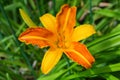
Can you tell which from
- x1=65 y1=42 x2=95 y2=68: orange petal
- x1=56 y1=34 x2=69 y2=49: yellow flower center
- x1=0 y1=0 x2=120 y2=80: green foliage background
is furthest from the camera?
x1=0 y1=0 x2=120 y2=80: green foliage background

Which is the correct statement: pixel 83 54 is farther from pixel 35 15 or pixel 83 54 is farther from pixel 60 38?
pixel 35 15

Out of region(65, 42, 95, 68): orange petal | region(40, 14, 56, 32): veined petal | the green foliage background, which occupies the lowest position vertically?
the green foliage background

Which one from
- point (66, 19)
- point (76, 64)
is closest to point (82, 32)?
point (66, 19)

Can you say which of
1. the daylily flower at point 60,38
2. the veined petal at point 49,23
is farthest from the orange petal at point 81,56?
the veined petal at point 49,23

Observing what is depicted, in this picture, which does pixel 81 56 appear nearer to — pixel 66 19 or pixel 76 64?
pixel 66 19

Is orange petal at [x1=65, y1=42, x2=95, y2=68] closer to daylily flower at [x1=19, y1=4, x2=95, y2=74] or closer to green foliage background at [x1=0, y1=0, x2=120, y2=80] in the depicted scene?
daylily flower at [x1=19, y1=4, x2=95, y2=74]

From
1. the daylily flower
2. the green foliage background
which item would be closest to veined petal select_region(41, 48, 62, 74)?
the daylily flower

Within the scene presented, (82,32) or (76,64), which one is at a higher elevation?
(82,32)
